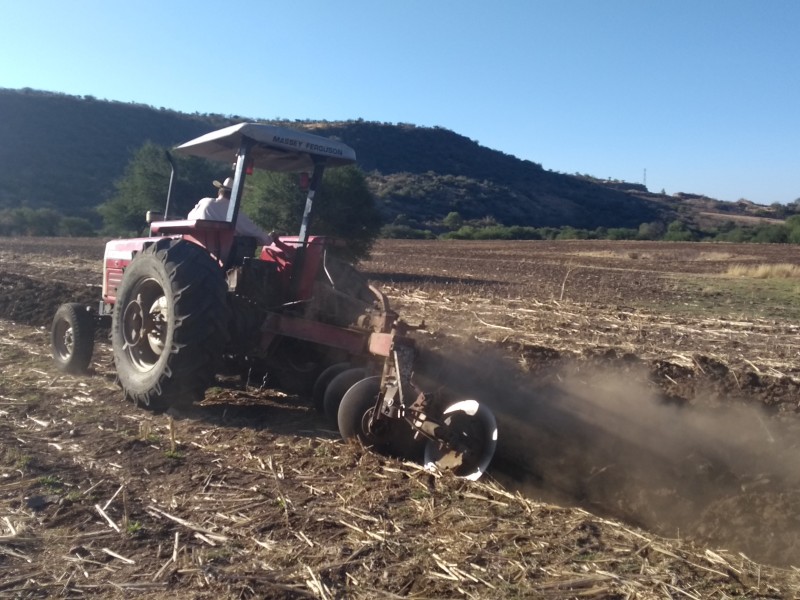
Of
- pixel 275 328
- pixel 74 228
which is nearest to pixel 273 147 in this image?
pixel 275 328

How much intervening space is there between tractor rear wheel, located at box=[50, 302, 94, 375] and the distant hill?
48349 millimetres

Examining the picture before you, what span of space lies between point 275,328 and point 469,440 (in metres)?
2.16

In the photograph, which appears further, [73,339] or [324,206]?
[324,206]

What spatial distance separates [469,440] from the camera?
4.93m

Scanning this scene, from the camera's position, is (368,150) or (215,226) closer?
(215,226)

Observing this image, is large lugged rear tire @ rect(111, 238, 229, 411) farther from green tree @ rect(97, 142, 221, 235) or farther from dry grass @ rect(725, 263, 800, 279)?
green tree @ rect(97, 142, 221, 235)

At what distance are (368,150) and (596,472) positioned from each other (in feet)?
273

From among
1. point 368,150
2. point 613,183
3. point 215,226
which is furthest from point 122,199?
point 613,183

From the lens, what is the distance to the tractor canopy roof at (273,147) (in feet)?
21.6

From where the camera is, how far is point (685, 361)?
8.37m

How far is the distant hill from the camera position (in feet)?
210

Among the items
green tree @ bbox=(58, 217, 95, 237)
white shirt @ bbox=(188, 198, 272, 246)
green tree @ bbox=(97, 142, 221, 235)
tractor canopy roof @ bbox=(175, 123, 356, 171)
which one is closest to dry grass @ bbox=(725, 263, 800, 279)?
green tree @ bbox=(97, 142, 221, 235)

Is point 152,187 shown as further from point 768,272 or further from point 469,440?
point 469,440

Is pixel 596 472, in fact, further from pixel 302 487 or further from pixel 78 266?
pixel 78 266
